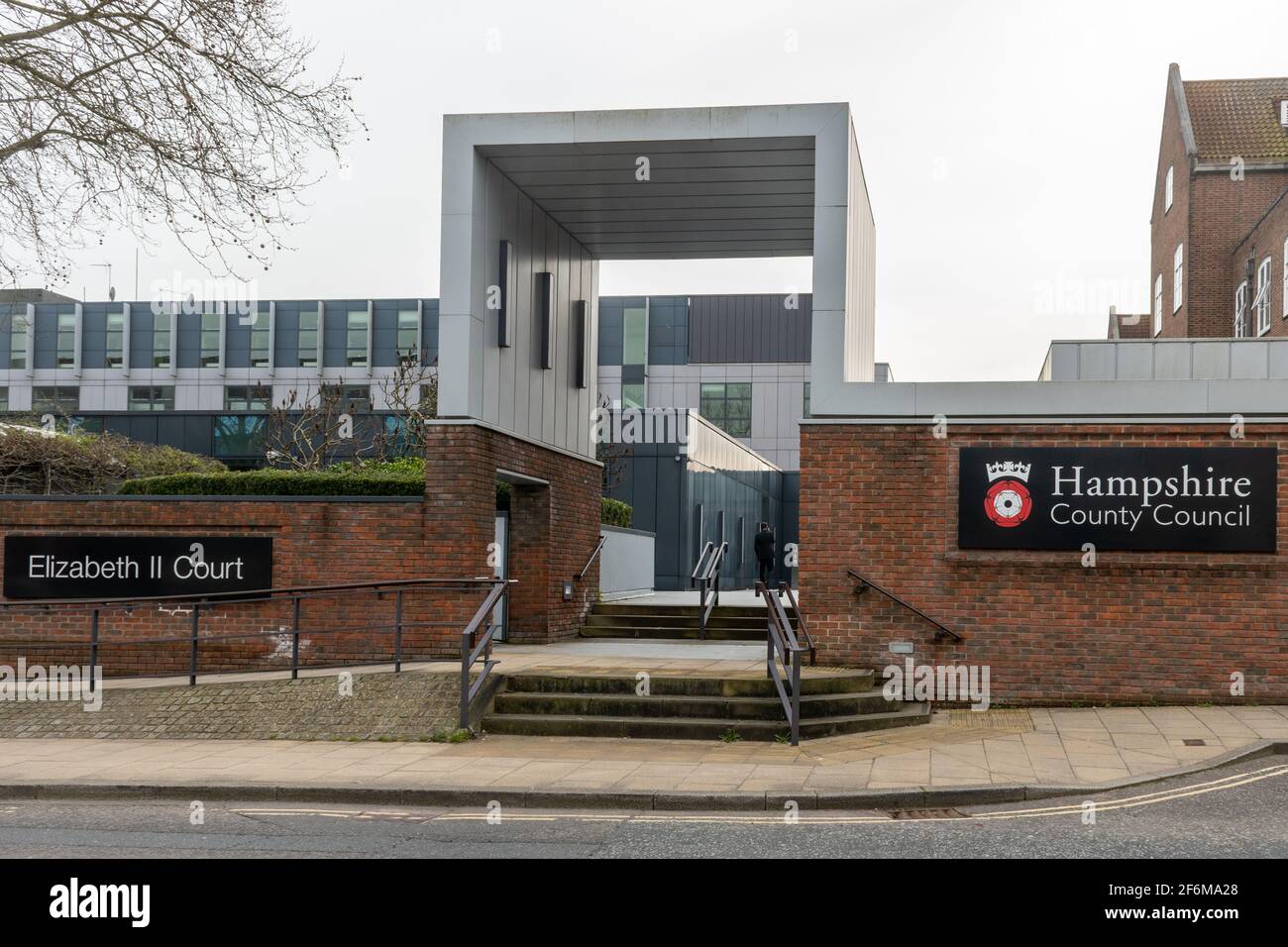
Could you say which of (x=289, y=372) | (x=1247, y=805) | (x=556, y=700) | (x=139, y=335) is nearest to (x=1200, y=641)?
(x=1247, y=805)

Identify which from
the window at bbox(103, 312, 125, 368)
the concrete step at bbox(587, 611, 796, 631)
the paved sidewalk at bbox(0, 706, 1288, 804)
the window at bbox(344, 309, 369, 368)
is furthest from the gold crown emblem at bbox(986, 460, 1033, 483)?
the window at bbox(103, 312, 125, 368)

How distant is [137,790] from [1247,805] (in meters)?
8.13

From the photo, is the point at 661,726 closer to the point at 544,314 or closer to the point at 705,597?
the point at 705,597

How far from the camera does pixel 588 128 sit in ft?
48.3

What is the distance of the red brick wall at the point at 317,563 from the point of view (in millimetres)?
14797

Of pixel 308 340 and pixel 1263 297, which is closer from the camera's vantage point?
pixel 1263 297

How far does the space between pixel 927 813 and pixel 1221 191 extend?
34933 mm

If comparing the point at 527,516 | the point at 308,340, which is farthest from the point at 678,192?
the point at 308,340

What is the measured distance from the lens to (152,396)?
71.3 m

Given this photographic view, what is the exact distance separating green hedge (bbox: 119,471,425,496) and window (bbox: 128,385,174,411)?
58.2 m

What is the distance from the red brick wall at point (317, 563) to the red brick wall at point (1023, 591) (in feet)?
12.7

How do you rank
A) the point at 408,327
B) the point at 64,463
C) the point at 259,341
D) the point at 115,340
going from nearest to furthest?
the point at 64,463, the point at 408,327, the point at 259,341, the point at 115,340

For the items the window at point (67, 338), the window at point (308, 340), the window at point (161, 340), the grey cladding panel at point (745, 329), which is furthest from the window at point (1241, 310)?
the window at point (67, 338)

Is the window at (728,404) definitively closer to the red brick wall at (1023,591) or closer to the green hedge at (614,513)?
the green hedge at (614,513)
